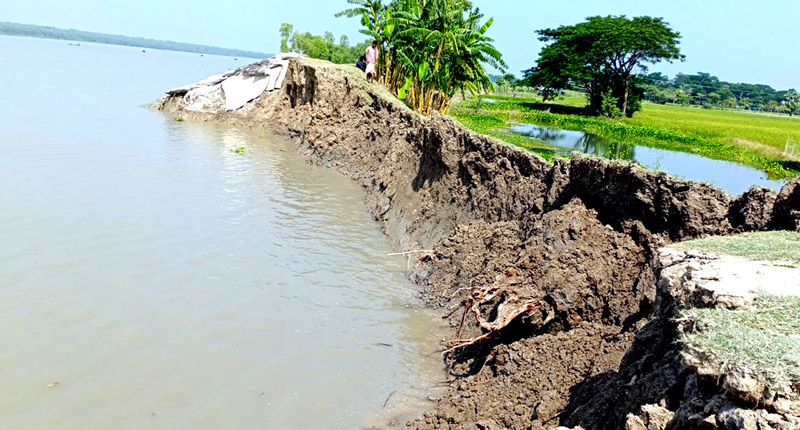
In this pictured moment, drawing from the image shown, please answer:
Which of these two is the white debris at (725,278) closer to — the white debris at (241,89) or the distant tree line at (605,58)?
the white debris at (241,89)

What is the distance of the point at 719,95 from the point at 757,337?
132m

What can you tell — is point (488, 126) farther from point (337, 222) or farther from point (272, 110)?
point (337, 222)

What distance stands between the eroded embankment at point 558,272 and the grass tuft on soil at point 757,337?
0.75ft

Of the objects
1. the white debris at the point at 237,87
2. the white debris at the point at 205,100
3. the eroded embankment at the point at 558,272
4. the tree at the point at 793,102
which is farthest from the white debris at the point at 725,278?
the tree at the point at 793,102

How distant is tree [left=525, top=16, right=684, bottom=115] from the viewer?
4369 cm

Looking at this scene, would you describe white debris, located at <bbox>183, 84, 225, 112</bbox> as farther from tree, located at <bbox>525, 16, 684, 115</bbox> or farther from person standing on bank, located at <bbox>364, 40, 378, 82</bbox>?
tree, located at <bbox>525, 16, 684, 115</bbox>

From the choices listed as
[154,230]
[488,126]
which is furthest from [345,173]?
[488,126]

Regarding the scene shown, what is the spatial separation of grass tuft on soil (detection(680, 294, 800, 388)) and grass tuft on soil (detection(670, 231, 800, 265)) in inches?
45.7

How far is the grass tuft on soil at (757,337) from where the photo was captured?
378 centimetres

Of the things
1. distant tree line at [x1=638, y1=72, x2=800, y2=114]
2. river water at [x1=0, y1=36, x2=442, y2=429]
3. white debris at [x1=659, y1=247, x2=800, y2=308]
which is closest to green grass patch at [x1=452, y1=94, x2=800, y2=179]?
river water at [x1=0, y1=36, x2=442, y2=429]

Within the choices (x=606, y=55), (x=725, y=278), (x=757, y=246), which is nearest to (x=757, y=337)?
(x=725, y=278)

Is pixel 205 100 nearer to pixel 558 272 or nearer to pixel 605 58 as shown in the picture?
pixel 558 272

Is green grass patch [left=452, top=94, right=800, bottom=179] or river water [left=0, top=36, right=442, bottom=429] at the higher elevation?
green grass patch [left=452, top=94, right=800, bottom=179]

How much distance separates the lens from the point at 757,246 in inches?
238
